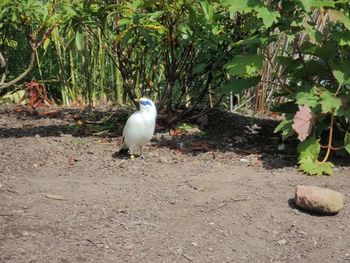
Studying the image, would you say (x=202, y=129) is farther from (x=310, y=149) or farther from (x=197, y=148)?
(x=310, y=149)

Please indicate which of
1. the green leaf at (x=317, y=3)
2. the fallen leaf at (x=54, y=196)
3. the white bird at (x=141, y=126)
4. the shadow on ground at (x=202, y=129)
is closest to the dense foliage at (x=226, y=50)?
the green leaf at (x=317, y=3)

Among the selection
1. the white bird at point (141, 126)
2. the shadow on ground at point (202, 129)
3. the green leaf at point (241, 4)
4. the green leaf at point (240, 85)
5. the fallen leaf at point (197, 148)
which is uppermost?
the green leaf at point (241, 4)

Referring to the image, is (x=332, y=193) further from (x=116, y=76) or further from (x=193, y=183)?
(x=116, y=76)

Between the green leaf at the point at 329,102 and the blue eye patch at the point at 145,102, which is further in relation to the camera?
the blue eye patch at the point at 145,102

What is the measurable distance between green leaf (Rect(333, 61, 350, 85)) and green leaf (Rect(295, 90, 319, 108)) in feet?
0.73

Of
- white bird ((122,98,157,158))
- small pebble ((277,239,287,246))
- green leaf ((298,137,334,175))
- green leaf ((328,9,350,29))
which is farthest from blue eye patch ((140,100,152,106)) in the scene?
small pebble ((277,239,287,246))

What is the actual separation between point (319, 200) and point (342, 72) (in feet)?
3.76

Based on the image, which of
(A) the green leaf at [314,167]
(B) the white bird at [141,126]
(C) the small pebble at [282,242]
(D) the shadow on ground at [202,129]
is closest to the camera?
(C) the small pebble at [282,242]

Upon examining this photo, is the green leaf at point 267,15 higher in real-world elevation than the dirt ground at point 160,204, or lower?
higher

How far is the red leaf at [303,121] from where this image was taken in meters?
4.76

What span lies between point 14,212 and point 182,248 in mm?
1120

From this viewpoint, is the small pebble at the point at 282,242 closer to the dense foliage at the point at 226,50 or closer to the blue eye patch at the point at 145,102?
the dense foliage at the point at 226,50

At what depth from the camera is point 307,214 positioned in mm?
4098

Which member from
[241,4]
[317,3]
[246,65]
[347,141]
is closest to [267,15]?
[241,4]
